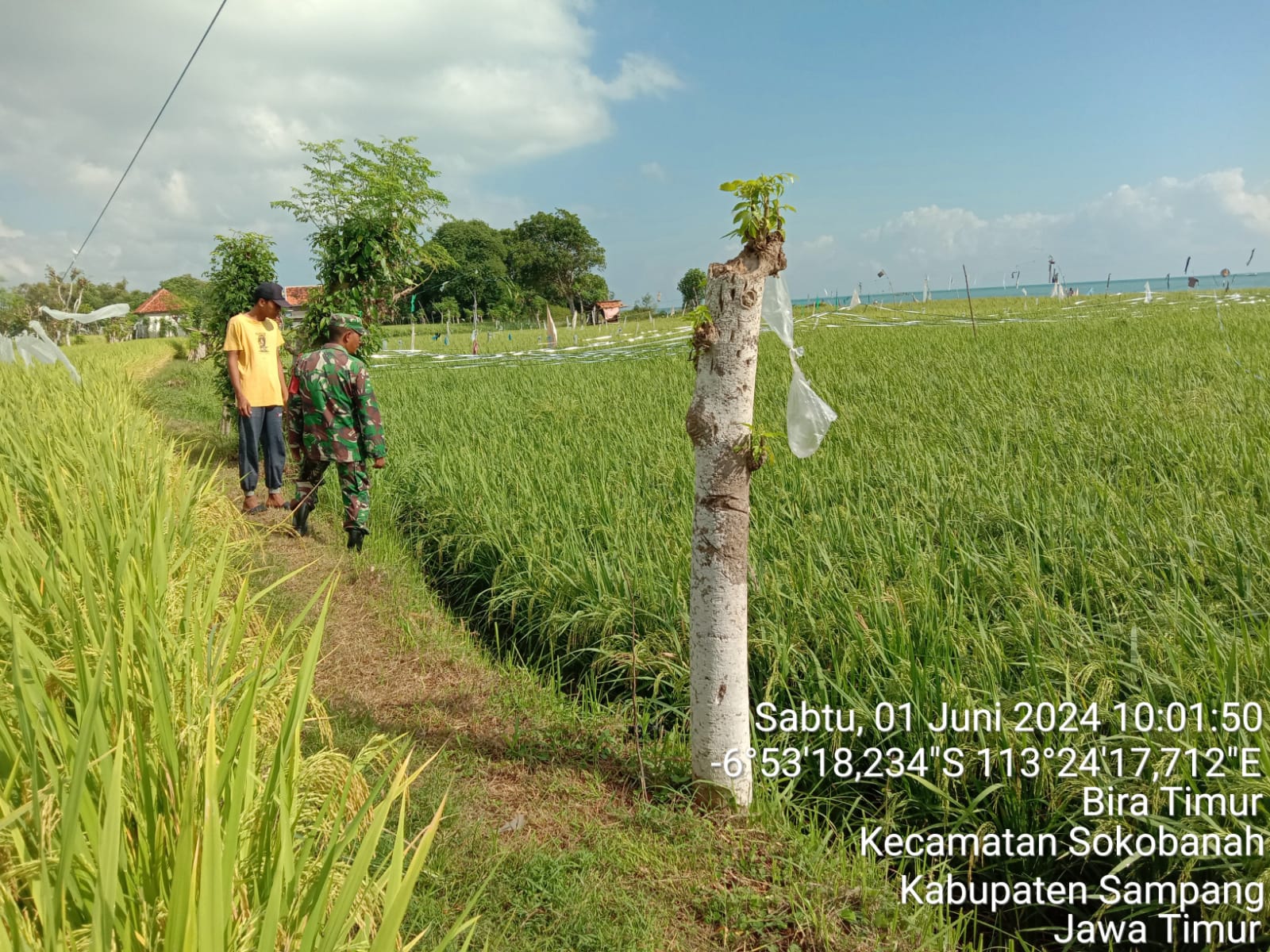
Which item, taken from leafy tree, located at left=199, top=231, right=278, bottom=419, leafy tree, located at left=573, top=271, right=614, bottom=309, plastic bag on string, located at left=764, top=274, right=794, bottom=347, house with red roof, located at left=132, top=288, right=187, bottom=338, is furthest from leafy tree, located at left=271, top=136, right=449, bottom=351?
leafy tree, located at left=573, top=271, right=614, bottom=309

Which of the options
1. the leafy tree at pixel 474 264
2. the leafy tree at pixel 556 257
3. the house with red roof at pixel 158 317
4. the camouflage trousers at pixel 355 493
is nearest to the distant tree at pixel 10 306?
the house with red roof at pixel 158 317

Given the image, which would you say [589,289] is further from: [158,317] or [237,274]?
[237,274]

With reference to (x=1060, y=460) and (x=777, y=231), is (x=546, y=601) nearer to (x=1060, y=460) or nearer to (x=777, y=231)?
(x=777, y=231)

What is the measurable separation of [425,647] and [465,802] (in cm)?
116

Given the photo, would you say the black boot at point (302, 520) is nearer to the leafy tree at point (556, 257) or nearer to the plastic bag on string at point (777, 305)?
the plastic bag on string at point (777, 305)

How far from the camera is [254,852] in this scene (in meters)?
1.19

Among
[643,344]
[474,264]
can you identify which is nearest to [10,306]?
[474,264]

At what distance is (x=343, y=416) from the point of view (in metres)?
4.23

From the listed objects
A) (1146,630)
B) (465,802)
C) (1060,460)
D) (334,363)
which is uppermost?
(334,363)

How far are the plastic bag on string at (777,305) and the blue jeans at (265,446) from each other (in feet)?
13.9

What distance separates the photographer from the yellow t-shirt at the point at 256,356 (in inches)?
193

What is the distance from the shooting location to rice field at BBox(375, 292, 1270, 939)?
2.05 meters

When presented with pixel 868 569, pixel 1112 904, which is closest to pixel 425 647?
pixel 868 569
